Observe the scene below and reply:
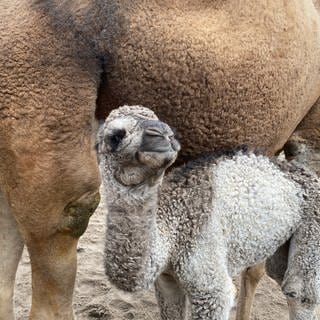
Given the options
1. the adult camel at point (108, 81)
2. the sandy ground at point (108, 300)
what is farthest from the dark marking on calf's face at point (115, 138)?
the sandy ground at point (108, 300)

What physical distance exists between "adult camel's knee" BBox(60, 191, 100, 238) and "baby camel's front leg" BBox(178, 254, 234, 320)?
408mm

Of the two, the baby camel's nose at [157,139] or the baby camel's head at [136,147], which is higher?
the baby camel's nose at [157,139]

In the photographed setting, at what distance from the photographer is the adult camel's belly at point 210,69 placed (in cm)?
228

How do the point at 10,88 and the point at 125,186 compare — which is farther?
the point at 10,88

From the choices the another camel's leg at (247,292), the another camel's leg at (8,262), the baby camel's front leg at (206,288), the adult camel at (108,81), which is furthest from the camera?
the another camel's leg at (247,292)

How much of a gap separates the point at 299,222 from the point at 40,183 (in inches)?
30.5

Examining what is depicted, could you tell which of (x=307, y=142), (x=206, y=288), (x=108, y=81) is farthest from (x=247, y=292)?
(x=108, y=81)

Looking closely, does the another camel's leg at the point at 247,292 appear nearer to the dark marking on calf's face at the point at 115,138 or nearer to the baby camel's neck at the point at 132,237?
the baby camel's neck at the point at 132,237

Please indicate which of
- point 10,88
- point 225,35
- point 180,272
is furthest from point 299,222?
point 10,88

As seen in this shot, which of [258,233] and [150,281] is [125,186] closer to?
[150,281]

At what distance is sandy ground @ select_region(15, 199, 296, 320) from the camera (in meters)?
3.46

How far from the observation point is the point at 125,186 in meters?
1.91

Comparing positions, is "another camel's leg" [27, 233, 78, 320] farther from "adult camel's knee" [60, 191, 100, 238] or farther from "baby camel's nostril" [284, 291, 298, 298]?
"baby camel's nostril" [284, 291, 298, 298]

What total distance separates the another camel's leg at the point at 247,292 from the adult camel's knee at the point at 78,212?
1.07 metres
